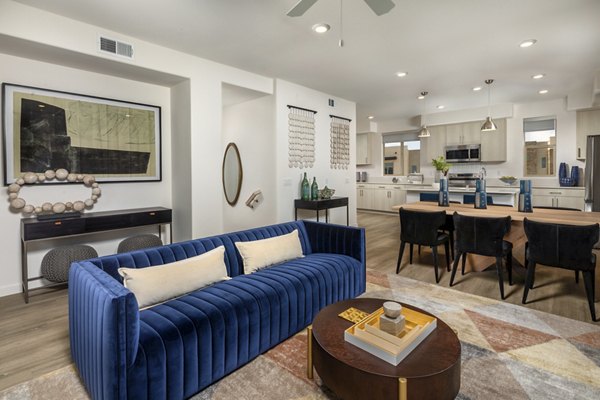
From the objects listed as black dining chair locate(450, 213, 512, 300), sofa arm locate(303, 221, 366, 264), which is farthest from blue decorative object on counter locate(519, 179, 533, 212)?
sofa arm locate(303, 221, 366, 264)

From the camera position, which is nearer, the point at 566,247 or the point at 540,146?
the point at 566,247

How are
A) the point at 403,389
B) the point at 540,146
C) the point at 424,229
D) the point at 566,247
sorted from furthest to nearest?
the point at 540,146 → the point at 424,229 → the point at 566,247 → the point at 403,389

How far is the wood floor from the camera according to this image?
2.09 metres

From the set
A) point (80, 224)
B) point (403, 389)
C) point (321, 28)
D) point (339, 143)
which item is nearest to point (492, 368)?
point (403, 389)

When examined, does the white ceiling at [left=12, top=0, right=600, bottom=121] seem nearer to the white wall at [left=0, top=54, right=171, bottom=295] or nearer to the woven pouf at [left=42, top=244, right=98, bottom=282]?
the white wall at [left=0, top=54, right=171, bottom=295]

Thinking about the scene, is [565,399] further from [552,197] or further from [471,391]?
[552,197]

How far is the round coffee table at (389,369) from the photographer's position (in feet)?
4.37

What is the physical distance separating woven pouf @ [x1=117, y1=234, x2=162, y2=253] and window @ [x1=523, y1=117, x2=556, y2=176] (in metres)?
7.56

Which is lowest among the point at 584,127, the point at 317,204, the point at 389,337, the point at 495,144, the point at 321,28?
the point at 389,337

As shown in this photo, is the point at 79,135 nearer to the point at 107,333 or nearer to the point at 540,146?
the point at 107,333

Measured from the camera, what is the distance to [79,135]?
3572 mm

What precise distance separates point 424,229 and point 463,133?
4952 millimetres

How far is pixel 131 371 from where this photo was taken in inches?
57.4

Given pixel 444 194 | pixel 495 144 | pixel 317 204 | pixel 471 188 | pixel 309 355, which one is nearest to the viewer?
pixel 309 355
